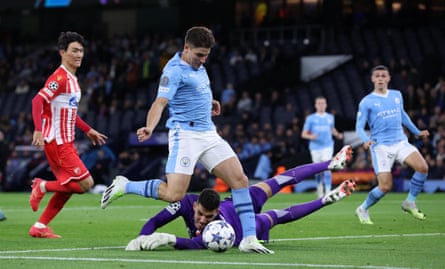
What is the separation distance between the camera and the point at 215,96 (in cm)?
3425

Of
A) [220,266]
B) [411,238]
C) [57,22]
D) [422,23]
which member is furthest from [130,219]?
[57,22]

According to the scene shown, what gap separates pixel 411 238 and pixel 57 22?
37.7m

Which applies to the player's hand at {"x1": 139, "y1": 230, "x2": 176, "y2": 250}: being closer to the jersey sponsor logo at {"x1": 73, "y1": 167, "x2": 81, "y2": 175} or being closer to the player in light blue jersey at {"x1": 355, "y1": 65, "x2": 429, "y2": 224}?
the jersey sponsor logo at {"x1": 73, "y1": 167, "x2": 81, "y2": 175}

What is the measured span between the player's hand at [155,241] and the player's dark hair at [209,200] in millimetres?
498

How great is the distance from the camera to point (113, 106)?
3625 centimetres

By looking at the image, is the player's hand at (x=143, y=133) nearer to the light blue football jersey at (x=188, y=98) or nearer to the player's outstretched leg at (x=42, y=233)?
the light blue football jersey at (x=188, y=98)

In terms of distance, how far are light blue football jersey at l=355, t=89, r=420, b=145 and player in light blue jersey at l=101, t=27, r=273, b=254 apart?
5.77 m

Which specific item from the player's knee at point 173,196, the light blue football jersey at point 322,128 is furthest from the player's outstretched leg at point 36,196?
the light blue football jersey at point 322,128

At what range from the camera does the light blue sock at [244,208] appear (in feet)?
33.5

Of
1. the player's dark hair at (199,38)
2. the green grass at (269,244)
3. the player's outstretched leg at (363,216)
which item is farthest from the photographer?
the player's outstretched leg at (363,216)

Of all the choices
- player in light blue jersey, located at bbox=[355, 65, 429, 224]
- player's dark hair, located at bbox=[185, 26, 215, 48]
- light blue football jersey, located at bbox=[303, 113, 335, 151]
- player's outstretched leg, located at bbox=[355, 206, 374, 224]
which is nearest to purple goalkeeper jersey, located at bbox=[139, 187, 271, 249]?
player's dark hair, located at bbox=[185, 26, 215, 48]

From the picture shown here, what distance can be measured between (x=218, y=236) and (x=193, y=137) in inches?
42.3

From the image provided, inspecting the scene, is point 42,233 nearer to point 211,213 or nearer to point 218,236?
point 211,213

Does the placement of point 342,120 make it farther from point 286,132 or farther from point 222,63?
point 222,63
